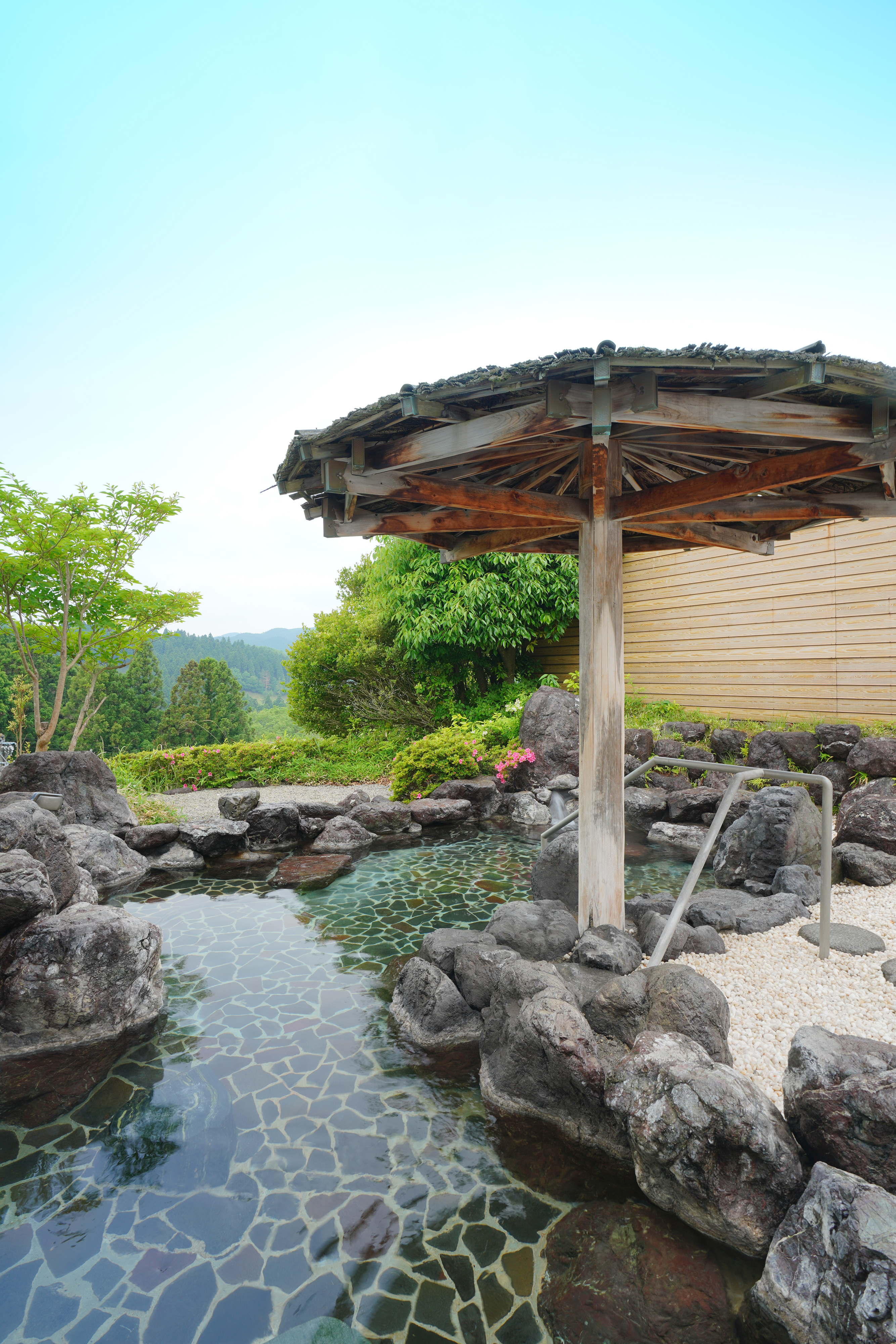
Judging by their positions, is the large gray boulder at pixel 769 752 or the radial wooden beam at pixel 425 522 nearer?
the radial wooden beam at pixel 425 522

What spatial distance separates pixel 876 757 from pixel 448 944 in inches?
231

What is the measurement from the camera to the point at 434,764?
10.4 metres

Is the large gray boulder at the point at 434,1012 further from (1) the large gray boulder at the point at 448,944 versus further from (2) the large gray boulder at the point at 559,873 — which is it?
(2) the large gray boulder at the point at 559,873

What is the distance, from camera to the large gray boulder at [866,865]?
5348 millimetres

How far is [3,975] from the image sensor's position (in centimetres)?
383

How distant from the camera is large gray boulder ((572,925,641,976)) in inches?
141

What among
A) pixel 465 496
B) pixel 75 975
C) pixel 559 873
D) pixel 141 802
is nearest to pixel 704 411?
pixel 465 496

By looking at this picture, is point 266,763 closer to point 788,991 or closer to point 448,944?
point 448,944

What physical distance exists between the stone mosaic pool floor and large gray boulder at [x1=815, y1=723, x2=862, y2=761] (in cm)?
659

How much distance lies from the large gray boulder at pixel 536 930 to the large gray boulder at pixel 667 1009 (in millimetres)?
792

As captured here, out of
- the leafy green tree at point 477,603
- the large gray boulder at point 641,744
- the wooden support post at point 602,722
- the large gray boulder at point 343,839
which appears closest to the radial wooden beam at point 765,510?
the wooden support post at point 602,722

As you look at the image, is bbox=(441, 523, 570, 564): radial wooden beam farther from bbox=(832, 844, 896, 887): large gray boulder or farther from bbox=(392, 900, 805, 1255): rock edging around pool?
bbox=(832, 844, 896, 887): large gray boulder

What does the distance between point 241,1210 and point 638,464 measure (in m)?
4.58

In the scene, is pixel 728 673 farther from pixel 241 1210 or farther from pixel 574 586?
pixel 241 1210
